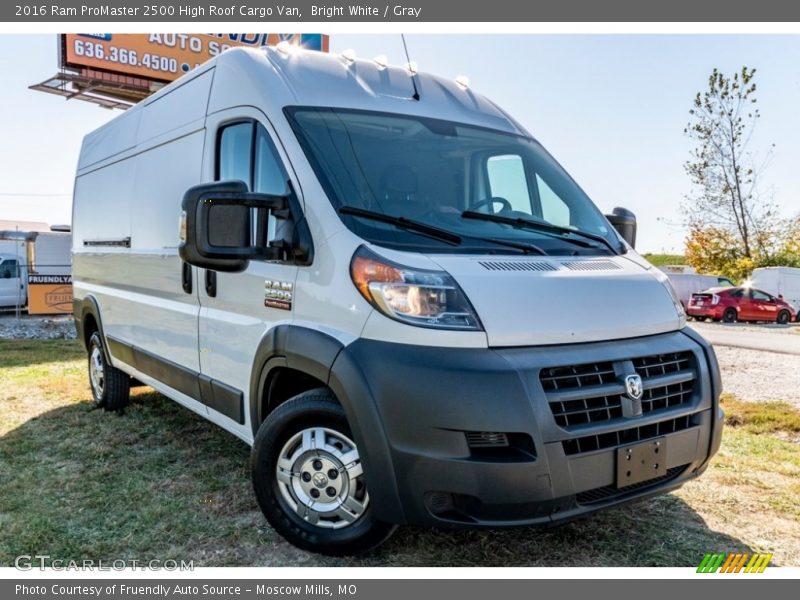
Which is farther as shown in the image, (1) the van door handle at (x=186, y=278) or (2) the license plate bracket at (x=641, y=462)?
(1) the van door handle at (x=186, y=278)

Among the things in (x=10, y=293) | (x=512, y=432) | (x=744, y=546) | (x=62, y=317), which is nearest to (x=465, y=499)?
(x=512, y=432)

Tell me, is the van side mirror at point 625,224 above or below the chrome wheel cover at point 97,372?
above

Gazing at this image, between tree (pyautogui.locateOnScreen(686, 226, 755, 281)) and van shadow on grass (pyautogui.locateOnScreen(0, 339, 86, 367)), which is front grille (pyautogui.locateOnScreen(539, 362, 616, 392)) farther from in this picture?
tree (pyautogui.locateOnScreen(686, 226, 755, 281))

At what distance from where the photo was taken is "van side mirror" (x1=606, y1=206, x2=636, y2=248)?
458cm

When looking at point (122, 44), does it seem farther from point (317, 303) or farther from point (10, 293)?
point (317, 303)

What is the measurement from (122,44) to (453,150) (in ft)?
79.3

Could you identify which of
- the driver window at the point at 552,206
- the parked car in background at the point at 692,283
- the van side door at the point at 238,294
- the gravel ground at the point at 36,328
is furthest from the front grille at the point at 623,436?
the parked car in background at the point at 692,283

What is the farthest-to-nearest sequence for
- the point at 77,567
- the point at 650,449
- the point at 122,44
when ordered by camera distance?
the point at 122,44 → the point at 77,567 → the point at 650,449

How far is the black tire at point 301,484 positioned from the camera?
332cm

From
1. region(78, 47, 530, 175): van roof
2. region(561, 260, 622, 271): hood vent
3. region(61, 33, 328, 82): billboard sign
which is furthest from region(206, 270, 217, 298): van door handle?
region(61, 33, 328, 82): billboard sign

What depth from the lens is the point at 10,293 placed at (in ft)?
63.1

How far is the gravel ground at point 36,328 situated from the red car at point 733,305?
21245 mm

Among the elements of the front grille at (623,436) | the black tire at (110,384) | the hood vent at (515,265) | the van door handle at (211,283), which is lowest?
the black tire at (110,384)

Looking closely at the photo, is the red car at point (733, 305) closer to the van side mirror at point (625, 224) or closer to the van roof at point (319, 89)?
the van side mirror at point (625, 224)
